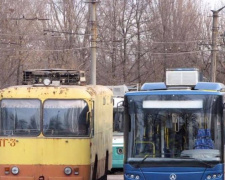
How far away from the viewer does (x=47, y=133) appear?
16.6 m

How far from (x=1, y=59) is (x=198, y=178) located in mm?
34498

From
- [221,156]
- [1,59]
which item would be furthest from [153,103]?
[1,59]

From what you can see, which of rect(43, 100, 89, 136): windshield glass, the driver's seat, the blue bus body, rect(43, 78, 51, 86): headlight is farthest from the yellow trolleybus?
the driver's seat

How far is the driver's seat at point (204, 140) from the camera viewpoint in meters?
13.9

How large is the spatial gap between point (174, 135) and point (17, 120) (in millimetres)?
4195

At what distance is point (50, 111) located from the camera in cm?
1664

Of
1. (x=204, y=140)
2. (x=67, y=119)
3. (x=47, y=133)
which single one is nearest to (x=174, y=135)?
(x=204, y=140)

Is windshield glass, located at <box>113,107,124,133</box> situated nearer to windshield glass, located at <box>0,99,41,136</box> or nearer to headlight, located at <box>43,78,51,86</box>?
headlight, located at <box>43,78,51,86</box>

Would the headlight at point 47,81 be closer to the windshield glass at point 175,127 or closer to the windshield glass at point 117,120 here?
the windshield glass at point 175,127

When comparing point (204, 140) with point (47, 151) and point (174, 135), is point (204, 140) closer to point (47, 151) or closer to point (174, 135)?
point (174, 135)

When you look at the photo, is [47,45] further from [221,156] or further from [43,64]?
[221,156]

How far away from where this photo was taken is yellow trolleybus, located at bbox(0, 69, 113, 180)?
16.4 meters

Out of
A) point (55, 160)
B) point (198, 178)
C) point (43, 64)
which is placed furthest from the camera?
point (43, 64)

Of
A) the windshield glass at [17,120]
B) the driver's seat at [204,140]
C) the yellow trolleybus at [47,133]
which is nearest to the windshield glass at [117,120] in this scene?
the yellow trolleybus at [47,133]
